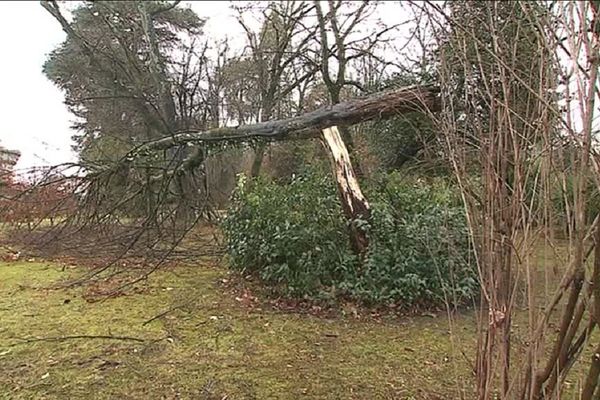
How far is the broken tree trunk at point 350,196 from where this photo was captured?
173 inches

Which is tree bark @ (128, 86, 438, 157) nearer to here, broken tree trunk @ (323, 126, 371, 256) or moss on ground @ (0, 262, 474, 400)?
broken tree trunk @ (323, 126, 371, 256)

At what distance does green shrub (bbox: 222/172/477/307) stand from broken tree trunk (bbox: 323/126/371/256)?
3.3 inches

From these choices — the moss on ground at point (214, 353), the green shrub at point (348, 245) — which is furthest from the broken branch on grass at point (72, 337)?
the green shrub at point (348, 245)

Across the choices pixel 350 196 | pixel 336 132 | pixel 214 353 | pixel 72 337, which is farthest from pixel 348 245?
pixel 72 337

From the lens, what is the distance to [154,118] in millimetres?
9422

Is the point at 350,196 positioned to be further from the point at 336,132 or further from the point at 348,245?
the point at 336,132

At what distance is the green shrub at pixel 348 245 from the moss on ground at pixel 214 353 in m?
0.33

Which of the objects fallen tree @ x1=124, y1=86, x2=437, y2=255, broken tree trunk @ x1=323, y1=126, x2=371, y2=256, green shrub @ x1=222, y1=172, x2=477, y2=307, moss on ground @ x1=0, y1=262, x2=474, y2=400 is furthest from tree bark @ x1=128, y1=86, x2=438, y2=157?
moss on ground @ x1=0, y1=262, x2=474, y2=400

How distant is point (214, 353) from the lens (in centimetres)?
309

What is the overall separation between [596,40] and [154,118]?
9.08 m

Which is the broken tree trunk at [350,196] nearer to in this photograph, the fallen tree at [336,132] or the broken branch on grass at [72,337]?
the fallen tree at [336,132]

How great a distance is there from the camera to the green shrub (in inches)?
162

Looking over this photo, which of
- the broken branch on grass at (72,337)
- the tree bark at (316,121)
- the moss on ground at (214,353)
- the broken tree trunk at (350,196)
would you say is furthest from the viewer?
the broken tree trunk at (350,196)

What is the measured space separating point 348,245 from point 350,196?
45cm
